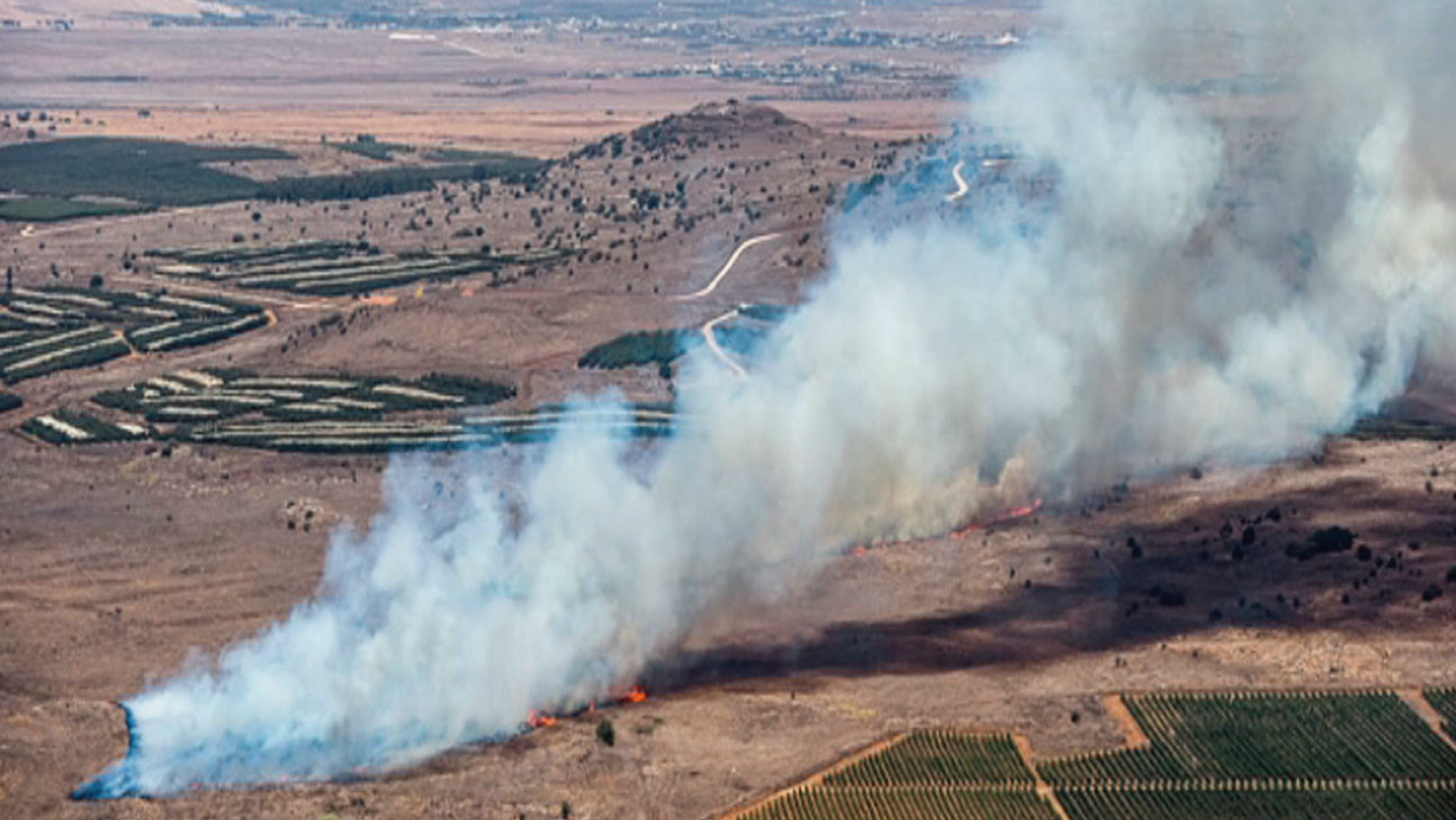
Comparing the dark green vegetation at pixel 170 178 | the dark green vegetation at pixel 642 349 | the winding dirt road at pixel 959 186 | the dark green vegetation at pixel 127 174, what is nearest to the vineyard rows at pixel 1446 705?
the dark green vegetation at pixel 642 349

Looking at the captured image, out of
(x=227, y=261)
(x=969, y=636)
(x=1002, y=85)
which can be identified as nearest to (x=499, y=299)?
(x=227, y=261)

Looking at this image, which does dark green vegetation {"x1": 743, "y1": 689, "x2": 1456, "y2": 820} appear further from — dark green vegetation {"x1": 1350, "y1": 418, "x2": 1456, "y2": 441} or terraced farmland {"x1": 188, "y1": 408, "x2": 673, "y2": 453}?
terraced farmland {"x1": 188, "y1": 408, "x2": 673, "y2": 453}

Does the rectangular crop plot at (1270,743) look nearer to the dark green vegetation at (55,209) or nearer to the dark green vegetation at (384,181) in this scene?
the dark green vegetation at (384,181)

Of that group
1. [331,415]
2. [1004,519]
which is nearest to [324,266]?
[331,415]

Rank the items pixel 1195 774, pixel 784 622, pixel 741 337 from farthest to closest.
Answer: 1. pixel 741 337
2. pixel 784 622
3. pixel 1195 774

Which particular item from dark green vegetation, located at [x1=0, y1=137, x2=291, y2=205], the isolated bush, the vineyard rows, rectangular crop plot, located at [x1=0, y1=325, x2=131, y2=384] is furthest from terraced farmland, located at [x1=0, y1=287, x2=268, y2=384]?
the vineyard rows

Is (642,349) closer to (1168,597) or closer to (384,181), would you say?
(1168,597)
